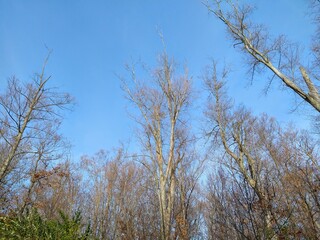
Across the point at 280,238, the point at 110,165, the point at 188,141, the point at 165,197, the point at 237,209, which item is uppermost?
the point at 110,165

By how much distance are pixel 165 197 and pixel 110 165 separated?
11.9m

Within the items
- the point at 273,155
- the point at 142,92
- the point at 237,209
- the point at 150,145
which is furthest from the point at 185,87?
the point at 273,155

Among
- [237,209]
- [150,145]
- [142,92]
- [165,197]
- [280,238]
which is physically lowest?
[280,238]

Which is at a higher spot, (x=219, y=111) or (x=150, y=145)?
(x=219, y=111)

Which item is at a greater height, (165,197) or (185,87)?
(185,87)

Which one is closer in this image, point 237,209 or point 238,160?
point 237,209

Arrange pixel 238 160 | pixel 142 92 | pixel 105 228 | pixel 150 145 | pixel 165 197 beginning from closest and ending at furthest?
pixel 165 197 → pixel 150 145 → pixel 142 92 → pixel 238 160 → pixel 105 228

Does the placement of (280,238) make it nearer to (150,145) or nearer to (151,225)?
(150,145)

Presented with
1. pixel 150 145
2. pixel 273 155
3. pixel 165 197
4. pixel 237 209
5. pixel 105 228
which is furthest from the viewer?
pixel 273 155

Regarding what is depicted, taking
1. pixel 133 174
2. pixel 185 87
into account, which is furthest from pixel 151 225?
pixel 185 87

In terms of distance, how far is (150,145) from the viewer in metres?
11.3

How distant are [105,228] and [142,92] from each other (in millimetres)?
9991

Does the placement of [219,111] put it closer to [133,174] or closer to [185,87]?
[185,87]

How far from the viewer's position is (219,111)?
51.9 feet
